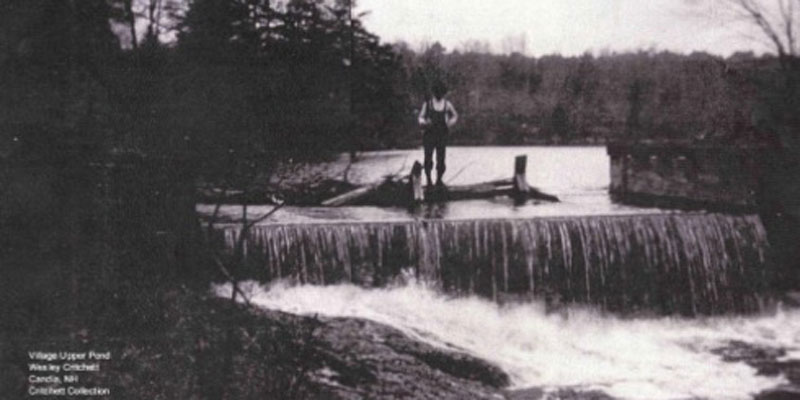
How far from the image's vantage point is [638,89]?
549 inches

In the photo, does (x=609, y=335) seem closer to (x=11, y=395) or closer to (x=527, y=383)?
(x=527, y=383)

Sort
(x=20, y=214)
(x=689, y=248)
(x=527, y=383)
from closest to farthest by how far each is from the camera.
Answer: (x=20, y=214), (x=527, y=383), (x=689, y=248)

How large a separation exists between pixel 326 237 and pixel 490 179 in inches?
327

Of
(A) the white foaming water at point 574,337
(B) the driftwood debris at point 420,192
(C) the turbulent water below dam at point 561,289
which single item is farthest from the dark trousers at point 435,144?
(A) the white foaming water at point 574,337

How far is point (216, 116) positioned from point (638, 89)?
9593 mm

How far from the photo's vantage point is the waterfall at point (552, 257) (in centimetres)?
732

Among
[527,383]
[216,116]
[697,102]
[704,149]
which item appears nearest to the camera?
[527,383]

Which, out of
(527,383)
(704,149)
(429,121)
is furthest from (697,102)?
(527,383)

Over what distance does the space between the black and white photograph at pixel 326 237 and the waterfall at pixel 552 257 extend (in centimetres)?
2

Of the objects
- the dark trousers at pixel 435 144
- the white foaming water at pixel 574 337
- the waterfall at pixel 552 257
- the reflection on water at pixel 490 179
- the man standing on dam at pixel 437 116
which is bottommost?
the white foaming water at pixel 574 337

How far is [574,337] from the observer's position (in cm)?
732

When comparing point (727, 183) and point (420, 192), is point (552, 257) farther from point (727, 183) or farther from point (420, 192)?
point (727, 183)

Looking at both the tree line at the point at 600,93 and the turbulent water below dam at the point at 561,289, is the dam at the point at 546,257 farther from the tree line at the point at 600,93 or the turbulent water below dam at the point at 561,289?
the tree line at the point at 600,93

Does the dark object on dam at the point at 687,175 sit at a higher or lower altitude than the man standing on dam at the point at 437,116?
lower
